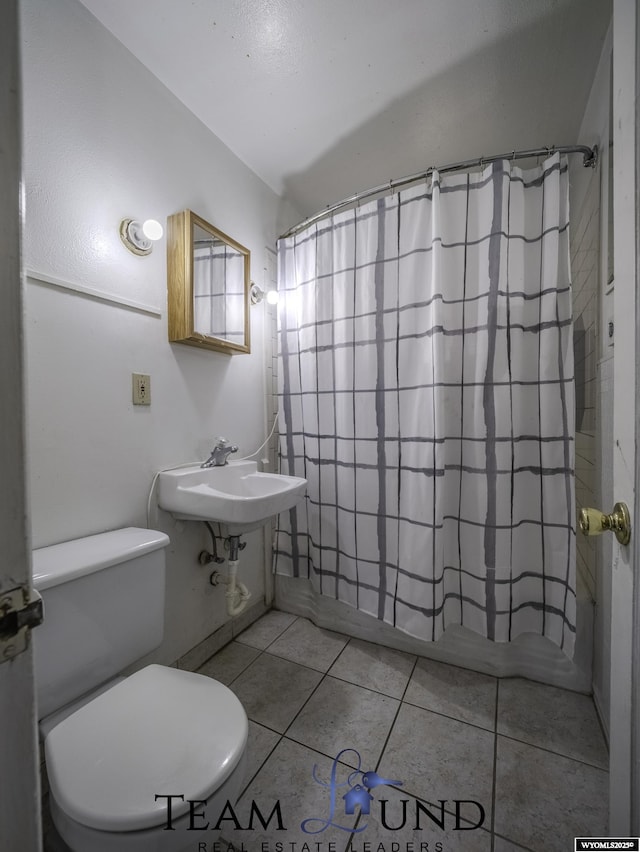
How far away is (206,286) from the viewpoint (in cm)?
140

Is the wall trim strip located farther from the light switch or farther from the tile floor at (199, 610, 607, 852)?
the tile floor at (199, 610, 607, 852)

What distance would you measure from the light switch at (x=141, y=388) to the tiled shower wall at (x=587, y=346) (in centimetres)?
165

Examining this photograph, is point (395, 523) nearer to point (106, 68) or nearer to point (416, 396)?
point (416, 396)

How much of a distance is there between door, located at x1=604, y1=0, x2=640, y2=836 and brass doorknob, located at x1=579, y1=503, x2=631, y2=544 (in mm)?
12

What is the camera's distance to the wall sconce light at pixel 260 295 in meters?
1.73

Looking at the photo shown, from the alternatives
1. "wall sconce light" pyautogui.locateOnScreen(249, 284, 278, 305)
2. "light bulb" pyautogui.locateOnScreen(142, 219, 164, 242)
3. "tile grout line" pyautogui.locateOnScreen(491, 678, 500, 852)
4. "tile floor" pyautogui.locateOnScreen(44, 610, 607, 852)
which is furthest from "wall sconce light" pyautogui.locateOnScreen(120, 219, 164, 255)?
"tile grout line" pyautogui.locateOnScreen(491, 678, 500, 852)

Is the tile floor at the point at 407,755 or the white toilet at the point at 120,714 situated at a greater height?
the white toilet at the point at 120,714

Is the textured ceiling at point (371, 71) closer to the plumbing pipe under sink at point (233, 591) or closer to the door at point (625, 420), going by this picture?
the door at point (625, 420)

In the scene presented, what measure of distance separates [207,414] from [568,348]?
1.43 meters

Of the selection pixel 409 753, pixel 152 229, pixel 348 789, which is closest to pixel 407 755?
pixel 409 753

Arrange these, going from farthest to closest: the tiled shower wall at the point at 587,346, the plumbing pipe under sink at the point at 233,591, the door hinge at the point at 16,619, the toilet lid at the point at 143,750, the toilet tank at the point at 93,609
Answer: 1. the plumbing pipe under sink at the point at 233,591
2. the tiled shower wall at the point at 587,346
3. the toilet tank at the point at 93,609
4. the toilet lid at the point at 143,750
5. the door hinge at the point at 16,619

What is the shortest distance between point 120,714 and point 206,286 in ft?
4.56

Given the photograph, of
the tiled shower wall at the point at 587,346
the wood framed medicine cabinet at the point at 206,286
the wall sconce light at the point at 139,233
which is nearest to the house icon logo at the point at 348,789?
the tiled shower wall at the point at 587,346

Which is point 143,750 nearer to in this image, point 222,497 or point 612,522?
point 222,497
